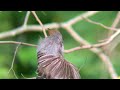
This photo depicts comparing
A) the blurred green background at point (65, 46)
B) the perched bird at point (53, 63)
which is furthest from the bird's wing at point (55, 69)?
the blurred green background at point (65, 46)

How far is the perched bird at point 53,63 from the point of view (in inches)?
33.8

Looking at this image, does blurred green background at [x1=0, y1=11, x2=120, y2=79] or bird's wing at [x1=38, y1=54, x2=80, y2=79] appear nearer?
bird's wing at [x1=38, y1=54, x2=80, y2=79]

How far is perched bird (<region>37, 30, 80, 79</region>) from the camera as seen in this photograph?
858 mm

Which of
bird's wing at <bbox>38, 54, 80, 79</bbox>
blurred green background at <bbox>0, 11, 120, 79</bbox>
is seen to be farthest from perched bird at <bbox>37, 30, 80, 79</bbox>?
blurred green background at <bbox>0, 11, 120, 79</bbox>

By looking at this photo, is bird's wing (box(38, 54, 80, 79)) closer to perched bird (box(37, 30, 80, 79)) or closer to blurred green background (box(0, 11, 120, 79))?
perched bird (box(37, 30, 80, 79))

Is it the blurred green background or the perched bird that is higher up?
the blurred green background

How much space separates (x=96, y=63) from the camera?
2.12 m

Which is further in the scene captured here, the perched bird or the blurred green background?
the blurred green background

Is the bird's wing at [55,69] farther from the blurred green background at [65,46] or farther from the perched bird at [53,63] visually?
the blurred green background at [65,46]
